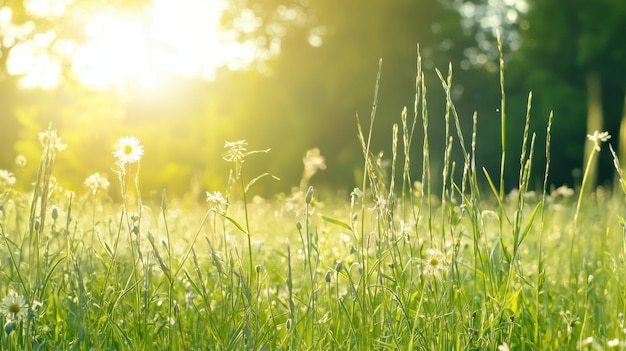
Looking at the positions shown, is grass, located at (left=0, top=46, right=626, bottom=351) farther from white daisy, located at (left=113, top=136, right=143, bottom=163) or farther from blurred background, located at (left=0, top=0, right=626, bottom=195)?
blurred background, located at (left=0, top=0, right=626, bottom=195)

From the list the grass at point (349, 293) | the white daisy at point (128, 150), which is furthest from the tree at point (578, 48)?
the white daisy at point (128, 150)

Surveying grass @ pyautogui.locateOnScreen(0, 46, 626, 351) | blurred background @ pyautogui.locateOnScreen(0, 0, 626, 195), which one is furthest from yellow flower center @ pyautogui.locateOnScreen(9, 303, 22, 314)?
blurred background @ pyautogui.locateOnScreen(0, 0, 626, 195)

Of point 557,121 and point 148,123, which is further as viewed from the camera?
point 148,123

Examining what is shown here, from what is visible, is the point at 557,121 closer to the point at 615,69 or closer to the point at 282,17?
the point at 615,69

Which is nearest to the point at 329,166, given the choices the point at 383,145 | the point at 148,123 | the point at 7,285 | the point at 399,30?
the point at 383,145

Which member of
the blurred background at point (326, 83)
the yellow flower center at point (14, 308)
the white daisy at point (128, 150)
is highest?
the blurred background at point (326, 83)

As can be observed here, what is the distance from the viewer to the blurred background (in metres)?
22.7

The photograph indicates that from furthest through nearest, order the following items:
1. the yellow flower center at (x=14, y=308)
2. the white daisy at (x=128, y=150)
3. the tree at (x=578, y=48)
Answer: the tree at (x=578, y=48)
the white daisy at (x=128, y=150)
the yellow flower center at (x=14, y=308)

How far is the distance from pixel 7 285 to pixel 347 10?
2247cm

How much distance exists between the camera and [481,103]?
25.3 m

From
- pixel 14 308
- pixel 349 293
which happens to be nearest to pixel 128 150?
pixel 14 308

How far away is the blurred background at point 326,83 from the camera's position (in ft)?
74.4

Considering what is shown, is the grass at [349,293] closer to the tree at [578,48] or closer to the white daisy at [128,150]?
the white daisy at [128,150]

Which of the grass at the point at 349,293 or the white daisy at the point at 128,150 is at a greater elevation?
the white daisy at the point at 128,150
